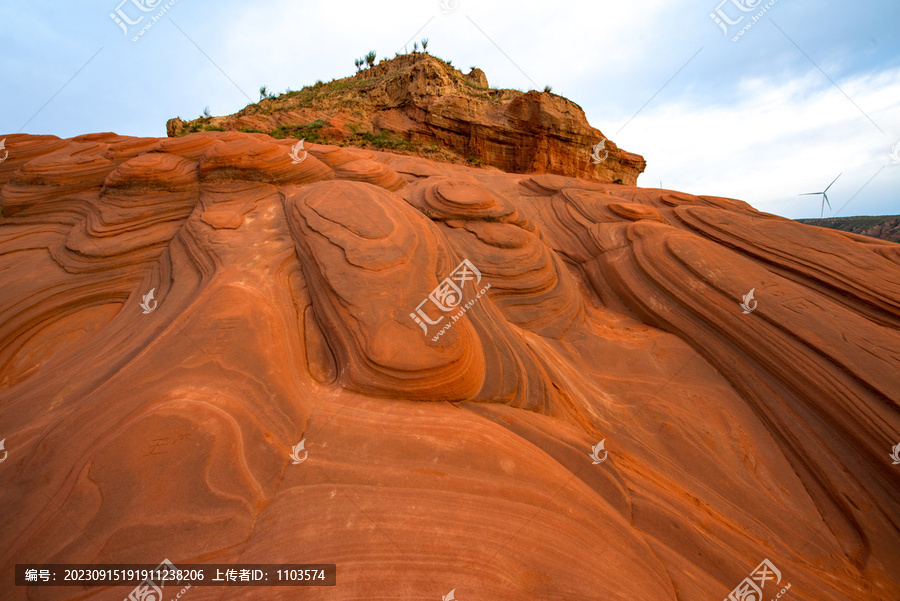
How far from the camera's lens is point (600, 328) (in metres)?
5.80

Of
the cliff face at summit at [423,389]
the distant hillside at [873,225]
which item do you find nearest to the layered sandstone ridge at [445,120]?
the cliff face at summit at [423,389]

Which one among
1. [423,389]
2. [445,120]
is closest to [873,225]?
[445,120]

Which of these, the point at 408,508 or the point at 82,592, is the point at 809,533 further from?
the point at 82,592

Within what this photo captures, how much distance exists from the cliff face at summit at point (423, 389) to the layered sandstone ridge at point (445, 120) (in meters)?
10.4

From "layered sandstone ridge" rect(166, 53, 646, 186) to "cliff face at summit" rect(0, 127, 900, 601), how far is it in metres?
10.4

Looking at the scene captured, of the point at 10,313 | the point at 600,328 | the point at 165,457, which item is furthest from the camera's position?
the point at 600,328

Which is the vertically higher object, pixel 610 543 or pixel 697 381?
pixel 697 381

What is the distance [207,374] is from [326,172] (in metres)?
5.33

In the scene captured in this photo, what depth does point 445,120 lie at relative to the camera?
55.8 ft

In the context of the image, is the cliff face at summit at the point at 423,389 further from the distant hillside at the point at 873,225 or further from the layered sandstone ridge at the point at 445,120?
the distant hillside at the point at 873,225

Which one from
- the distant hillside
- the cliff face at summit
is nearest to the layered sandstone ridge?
the cliff face at summit

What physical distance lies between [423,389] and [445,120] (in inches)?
660

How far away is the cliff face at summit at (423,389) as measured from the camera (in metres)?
2.32

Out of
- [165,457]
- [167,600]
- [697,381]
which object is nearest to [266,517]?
[167,600]
